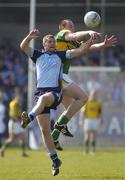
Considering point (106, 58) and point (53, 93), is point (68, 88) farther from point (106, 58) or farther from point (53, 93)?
point (106, 58)

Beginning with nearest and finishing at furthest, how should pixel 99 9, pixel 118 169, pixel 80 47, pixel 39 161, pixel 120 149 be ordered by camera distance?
pixel 80 47, pixel 118 169, pixel 39 161, pixel 120 149, pixel 99 9

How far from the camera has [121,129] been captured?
3244cm

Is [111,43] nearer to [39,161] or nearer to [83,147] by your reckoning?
[39,161]

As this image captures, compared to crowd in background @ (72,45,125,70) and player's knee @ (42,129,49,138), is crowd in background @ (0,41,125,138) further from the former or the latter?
Result: player's knee @ (42,129,49,138)

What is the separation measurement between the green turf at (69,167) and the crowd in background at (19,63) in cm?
704

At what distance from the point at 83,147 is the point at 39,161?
8.10 metres

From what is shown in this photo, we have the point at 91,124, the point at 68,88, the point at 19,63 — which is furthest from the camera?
Answer: the point at 19,63

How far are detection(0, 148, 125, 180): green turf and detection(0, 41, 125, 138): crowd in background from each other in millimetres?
7040

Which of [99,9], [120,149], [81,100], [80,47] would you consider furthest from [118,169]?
[99,9]

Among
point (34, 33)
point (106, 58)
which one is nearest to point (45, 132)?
point (34, 33)

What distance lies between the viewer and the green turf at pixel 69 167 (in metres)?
17.7

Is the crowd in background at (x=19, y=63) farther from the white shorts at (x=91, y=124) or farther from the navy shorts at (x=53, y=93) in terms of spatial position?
the navy shorts at (x=53, y=93)

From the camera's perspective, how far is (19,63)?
36000mm

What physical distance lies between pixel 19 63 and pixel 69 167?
15.3 metres
